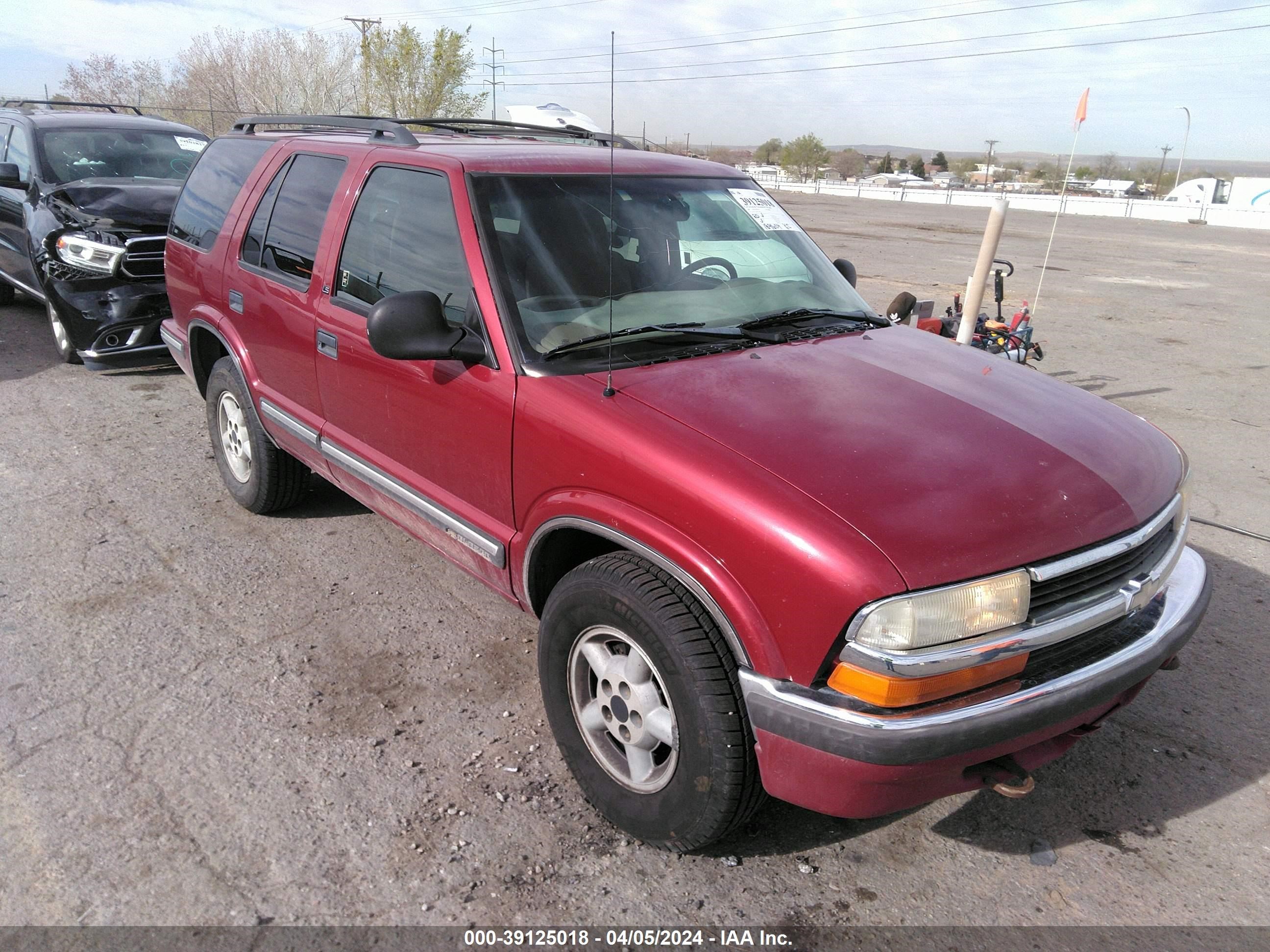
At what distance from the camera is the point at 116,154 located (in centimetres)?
829

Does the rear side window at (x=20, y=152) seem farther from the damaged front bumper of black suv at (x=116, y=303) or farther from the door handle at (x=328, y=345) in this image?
the door handle at (x=328, y=345)

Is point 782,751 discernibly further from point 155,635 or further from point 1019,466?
point 155,635

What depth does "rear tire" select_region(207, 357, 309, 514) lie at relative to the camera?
446cm

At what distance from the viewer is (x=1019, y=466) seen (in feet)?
7.84

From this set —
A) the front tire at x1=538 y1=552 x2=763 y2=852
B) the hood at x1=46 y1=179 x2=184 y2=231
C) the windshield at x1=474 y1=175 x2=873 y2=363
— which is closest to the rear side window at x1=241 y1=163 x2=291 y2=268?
the windshield at x1=474 y1=175 x2=873 y2=363

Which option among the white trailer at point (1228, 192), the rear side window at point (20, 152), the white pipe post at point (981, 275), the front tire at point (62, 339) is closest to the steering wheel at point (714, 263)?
the white pipe post at point (981, 275)

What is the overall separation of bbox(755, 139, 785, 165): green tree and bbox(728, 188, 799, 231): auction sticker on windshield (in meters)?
99.7

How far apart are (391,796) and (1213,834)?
2.55 meters

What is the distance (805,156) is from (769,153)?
1606 cm

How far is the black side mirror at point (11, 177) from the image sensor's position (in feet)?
24.9

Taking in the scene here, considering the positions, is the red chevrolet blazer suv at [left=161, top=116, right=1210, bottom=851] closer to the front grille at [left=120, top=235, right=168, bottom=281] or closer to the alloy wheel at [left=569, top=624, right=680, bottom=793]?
the alloy wheel at [left=569, top=624, right=680, bottom=793]

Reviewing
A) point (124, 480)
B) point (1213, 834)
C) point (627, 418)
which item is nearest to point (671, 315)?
point (627, 418)

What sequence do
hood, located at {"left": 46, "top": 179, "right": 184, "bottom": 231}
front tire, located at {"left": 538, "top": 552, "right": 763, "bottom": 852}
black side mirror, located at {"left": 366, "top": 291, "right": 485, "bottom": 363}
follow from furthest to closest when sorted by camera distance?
hood, located at {"left": 46, "top": 179, "right": 184, "bottom": 231}, black side mirror, located at {"left": 366, "top": 291, "right": 485, "bottom": 363}, front tire, located at {"left": 538, "top": 552, "right": 763, "bottom": 852}

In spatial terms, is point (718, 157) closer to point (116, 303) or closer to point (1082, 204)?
point (116, 303)
